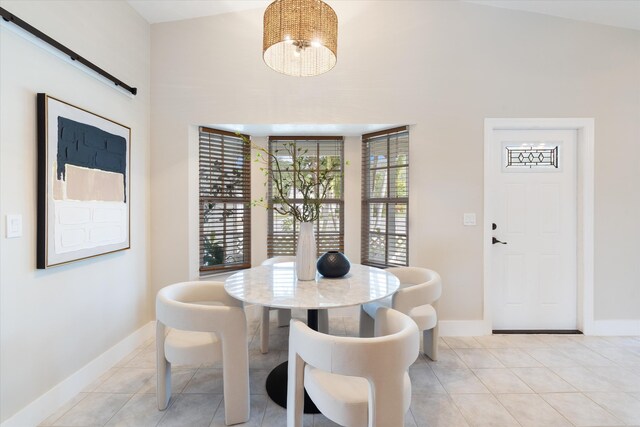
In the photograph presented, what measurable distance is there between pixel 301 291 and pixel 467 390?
139 centimetres

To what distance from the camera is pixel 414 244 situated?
2.90 meters

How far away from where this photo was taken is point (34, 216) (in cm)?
170

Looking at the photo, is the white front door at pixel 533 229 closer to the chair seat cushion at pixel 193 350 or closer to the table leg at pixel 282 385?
the table leg at pixel 282 385

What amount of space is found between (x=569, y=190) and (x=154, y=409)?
4.03m

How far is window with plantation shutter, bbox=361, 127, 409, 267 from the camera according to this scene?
10.0 feet

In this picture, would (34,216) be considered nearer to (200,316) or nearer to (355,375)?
(200,316)

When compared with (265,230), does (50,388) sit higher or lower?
lower

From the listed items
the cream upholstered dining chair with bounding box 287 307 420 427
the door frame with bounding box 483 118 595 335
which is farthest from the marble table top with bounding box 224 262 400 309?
the door frame with bounding box 483 118 595 335

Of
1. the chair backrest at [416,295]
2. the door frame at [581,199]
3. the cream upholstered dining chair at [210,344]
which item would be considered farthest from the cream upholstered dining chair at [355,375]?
the door frame at [581,199]

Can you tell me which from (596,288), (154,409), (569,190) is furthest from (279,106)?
(596,288)

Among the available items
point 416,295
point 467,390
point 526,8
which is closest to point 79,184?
point 416,295

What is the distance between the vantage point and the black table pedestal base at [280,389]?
1.80 meters

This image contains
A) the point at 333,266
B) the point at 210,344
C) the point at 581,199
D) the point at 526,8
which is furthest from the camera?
the point at 581,199

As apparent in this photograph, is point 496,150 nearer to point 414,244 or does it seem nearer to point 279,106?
point 414,244
